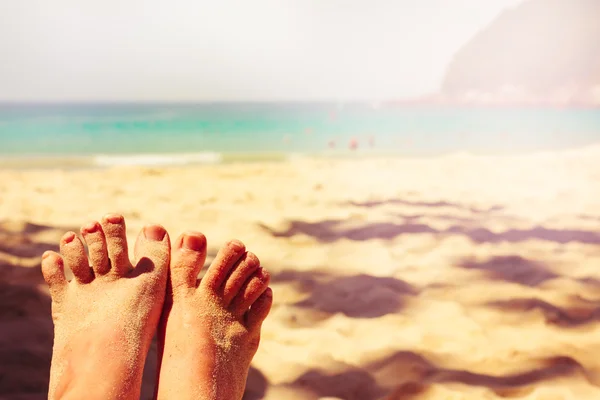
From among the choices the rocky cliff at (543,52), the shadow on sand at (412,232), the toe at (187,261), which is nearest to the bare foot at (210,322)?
the toe at (187,261)

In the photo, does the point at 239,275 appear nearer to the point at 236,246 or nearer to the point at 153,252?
the point at 236,246

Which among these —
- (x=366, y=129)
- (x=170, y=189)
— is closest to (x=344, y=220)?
(x=170, y=189)

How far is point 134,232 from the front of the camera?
1.89m

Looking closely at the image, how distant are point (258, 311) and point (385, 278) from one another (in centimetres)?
59

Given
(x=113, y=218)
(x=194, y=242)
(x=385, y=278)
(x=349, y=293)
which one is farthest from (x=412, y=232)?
(x=113, y=218)

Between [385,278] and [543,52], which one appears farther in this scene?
[543,52]

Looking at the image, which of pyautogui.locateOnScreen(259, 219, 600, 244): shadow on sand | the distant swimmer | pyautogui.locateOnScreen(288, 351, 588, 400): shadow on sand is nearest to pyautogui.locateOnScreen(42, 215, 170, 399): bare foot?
pyautogui.locateOnScreen(288, 351, 588, 400): shadow on sand

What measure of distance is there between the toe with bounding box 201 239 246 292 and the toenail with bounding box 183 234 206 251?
41mm

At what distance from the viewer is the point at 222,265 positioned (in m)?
0.95

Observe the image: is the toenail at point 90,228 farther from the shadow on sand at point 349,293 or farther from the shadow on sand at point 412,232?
the shadow on sand at point 412,232

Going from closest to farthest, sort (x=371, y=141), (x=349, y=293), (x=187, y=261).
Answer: (x=187, y=261)
(x=349, y=293)
(x=371, y=141)

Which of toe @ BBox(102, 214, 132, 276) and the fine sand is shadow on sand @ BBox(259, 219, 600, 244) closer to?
the fine sand

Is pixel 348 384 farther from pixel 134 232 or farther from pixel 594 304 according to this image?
pixel 134 232

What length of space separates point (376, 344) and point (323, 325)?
0.48ft
